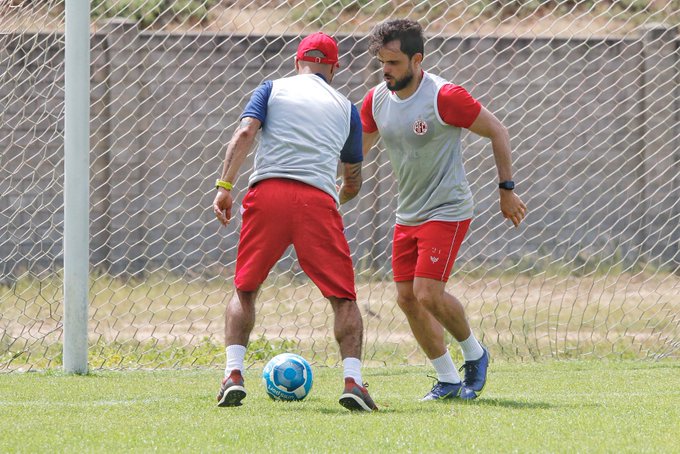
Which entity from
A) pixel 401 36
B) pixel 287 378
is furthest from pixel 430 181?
pixel 287 378

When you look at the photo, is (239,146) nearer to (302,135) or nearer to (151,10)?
(302,135)

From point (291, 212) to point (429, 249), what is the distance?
2.70 ft

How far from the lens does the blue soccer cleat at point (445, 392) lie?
5.53 metres

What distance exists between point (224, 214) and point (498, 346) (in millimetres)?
3579

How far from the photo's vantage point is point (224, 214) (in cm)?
507

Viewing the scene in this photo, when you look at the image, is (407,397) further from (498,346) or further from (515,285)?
(515,285)

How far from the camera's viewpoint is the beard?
212 inches

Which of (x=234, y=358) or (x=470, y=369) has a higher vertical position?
(x=234, y=358)

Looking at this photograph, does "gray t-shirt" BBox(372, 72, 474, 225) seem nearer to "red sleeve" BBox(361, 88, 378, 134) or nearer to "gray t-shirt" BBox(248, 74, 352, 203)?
"red sleeve" BBox(361, 88, 378, 134)

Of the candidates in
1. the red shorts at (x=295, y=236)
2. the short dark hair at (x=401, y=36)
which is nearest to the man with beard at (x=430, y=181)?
the short dark hair at (x=401, y=36)

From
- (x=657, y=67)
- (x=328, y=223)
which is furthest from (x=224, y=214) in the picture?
(x=657, y=67)

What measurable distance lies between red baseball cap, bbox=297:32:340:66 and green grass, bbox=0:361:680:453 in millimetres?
1682

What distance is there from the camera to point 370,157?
994 cm

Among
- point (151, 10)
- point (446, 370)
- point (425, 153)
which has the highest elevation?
point (151, 10)
